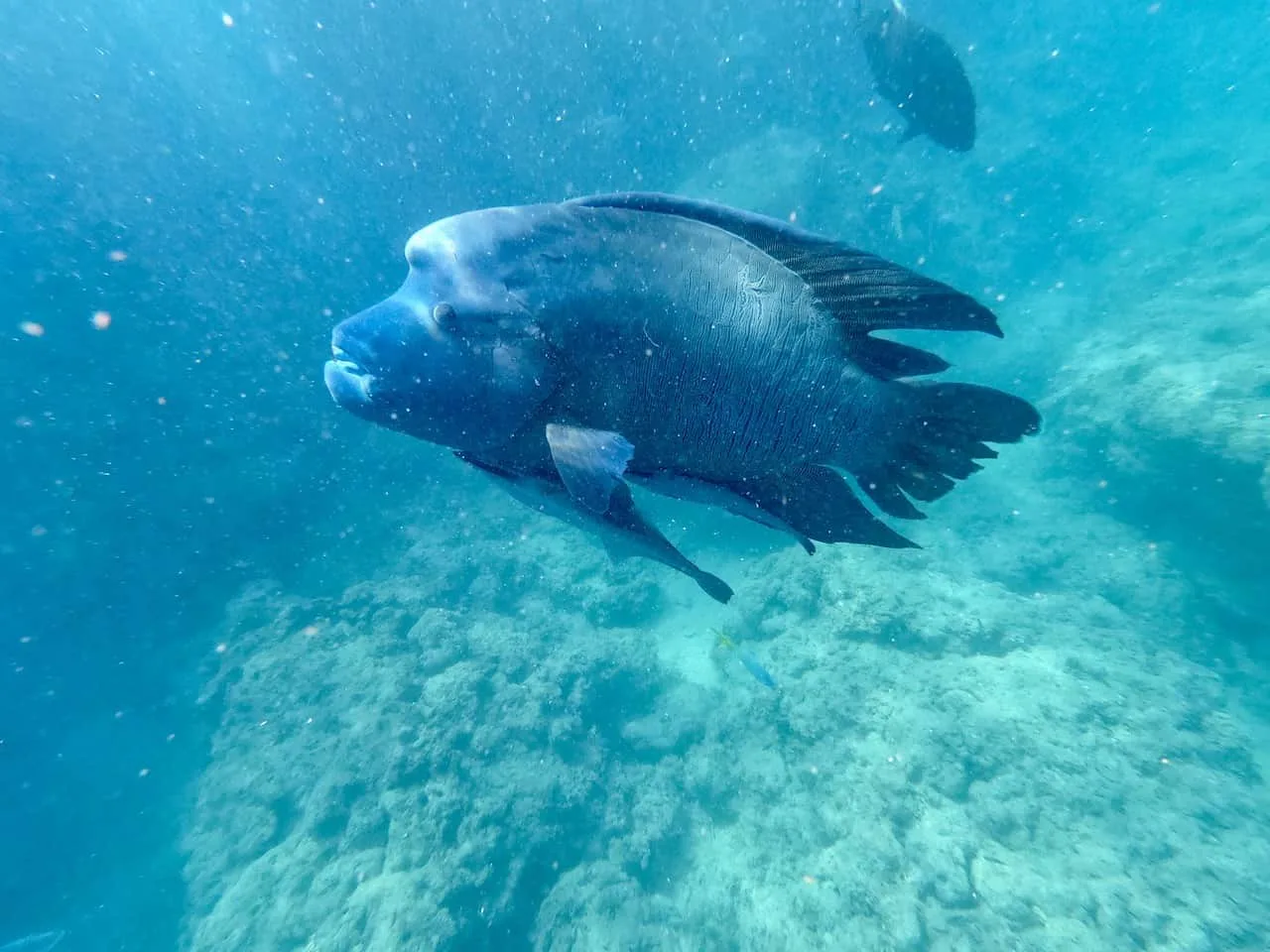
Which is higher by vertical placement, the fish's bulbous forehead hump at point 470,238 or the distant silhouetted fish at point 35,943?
the fish's bulbous forehead hump at point 470,238

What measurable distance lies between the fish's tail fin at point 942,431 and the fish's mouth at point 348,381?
1228 mm

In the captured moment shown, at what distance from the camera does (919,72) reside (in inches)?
274

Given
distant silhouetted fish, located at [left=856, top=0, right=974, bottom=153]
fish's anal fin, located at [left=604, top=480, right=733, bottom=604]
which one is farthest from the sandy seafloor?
fish's anal fin, located at [left=604, top=480, right=733, bottom=604]

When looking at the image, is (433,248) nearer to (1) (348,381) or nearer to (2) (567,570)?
(1) (348,381)

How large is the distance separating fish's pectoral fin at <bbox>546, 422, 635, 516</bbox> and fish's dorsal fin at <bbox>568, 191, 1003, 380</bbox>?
56cm

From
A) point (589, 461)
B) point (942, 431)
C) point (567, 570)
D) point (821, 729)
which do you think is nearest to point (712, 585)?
point (589, 461)

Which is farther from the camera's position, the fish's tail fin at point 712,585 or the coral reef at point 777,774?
the coral reef at point 777,774

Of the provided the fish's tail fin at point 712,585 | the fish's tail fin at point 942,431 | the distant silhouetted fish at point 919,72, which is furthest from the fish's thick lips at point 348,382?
the distant silhouetted fish at point 919,72

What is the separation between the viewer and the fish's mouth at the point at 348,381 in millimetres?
1181

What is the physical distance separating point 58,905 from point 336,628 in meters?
9.66

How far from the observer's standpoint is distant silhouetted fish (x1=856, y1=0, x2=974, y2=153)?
21.7 feet

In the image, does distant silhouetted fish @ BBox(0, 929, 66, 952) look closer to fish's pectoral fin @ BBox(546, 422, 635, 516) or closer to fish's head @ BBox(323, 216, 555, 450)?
fish's head @ BBox(323, 216, 555, 450)

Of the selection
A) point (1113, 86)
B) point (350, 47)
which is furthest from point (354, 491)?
point (1113, 86)

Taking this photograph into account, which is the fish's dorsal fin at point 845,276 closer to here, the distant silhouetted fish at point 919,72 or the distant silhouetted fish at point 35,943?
the distant silhouetted fish at point 919,72
